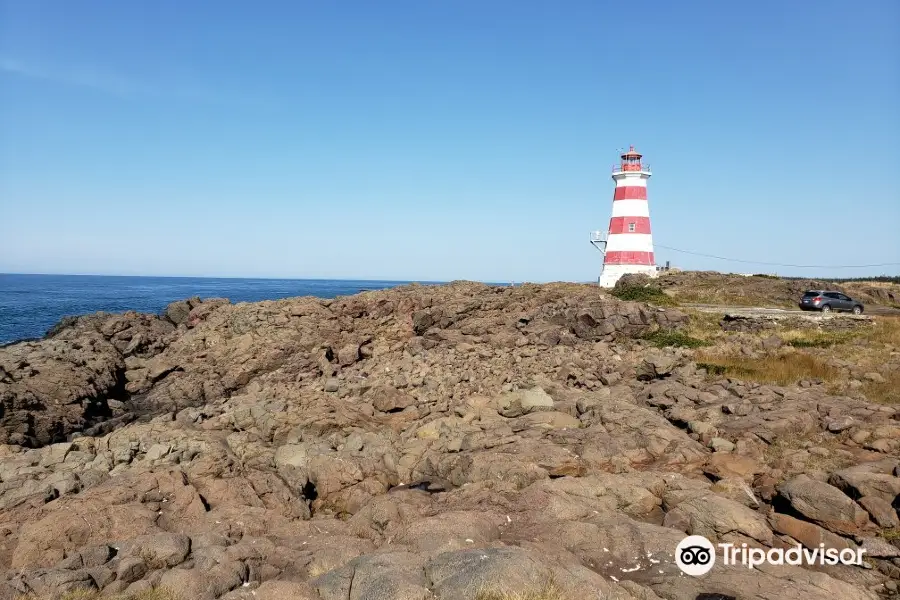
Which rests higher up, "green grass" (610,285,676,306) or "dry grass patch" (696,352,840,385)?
"green grass" (610,285,676,306)

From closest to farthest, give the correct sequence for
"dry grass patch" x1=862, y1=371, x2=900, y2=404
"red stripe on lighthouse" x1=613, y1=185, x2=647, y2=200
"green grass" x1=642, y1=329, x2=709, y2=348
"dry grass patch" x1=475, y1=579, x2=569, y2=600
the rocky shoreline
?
"dry grass patch" x1=475, y1=579, x2=569, y2=600 → the rocky shoreline → "dry grass patch" x1=862, y1=371, x2=900, y2=404 → "green grass" x1=642, y1=329, x2=709, y2=348 → "red stripe on lighthouse" x1=613, y1=185, x2=647, y2=200

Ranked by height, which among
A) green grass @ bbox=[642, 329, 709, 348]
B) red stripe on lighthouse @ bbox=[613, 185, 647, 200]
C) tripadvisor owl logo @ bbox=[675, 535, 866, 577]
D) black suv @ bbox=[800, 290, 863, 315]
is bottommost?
tripadvisor owl logo @ bbox=[675, 535, 866, 577]

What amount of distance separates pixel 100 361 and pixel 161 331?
7.21 meters

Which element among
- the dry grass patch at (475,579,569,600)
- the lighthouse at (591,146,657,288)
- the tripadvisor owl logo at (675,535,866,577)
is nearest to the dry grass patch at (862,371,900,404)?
the tripadvisor owl logo at (675,535,866,577)

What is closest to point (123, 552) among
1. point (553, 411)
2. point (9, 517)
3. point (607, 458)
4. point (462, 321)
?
point (9, 517)

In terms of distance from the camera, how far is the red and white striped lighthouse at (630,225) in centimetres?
4081

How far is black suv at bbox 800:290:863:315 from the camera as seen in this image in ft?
103

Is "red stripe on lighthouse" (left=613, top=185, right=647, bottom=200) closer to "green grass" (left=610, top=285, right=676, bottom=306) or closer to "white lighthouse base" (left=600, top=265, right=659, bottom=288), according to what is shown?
"white lighthouse base" (left=600, top=265, right=659, bottom=288)

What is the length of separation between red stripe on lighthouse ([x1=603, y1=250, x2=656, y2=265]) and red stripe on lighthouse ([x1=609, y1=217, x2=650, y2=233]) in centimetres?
160

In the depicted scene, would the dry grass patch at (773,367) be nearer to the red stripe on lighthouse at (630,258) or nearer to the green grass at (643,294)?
the green grass at (643,294)

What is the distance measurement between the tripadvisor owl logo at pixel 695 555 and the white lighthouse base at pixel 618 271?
33033 mm

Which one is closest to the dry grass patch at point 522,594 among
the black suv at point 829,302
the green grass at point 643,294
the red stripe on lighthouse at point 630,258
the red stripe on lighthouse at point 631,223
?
the green grass at point 643,294

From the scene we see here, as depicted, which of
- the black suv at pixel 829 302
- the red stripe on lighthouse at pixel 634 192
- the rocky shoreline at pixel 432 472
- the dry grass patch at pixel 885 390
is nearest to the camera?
the rocky shoreline at pixel 432 472

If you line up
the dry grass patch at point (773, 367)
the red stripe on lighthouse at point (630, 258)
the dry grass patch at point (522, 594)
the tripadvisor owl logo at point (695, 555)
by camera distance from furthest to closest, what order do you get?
the red stripe on lighthouse at point (630, 258) < the dry grass patch at point (773, 367) < the tripadvisor owl logo at point (695, 555) < the dry grass patch at point (522, 594)
